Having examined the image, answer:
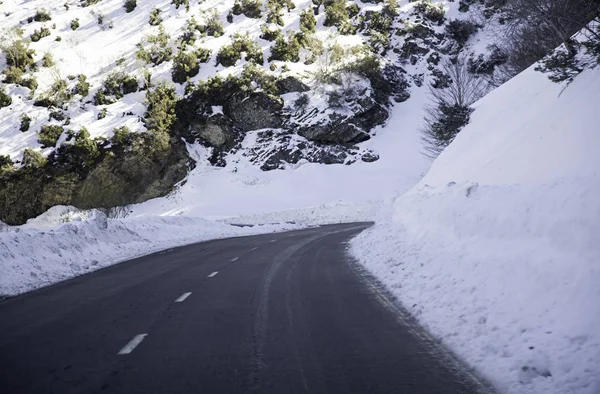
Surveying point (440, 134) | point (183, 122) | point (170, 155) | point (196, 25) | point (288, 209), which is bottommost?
point (288, 209)

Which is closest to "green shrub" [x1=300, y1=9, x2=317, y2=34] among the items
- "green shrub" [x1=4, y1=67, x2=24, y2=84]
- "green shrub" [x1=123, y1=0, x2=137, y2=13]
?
"green shrub" [x1=123, y1=0, x2=137, y2=13]

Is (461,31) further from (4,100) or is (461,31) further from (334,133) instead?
(4,100)

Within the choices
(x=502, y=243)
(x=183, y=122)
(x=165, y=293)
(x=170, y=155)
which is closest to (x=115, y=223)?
(x=165, y=293)

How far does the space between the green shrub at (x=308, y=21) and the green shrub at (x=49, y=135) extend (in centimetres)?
3534

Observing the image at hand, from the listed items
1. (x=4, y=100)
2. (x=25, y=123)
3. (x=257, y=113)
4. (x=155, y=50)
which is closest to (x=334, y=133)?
(x=257, y=113)

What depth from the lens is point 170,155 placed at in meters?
55.5

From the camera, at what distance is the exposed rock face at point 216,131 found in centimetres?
5809

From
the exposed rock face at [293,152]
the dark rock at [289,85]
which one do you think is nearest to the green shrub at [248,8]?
the dark rock at [289,85]

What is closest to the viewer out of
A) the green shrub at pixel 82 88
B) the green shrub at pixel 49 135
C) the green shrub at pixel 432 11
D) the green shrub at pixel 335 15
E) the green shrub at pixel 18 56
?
the green shrub at pixel 49 135

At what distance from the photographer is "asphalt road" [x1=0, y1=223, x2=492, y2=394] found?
426 centimetres

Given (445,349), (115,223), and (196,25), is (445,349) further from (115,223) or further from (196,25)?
(196,25)

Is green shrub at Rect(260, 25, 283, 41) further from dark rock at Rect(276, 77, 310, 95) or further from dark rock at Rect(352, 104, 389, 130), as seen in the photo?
dark rock at Rect(352, 104, 389, 130)

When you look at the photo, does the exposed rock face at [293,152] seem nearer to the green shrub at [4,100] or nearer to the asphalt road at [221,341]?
the green shrub at [4,100]

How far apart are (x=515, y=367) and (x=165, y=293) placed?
267 inches
